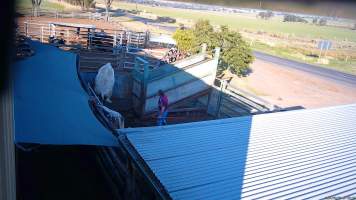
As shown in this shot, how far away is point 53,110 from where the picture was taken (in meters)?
6.14

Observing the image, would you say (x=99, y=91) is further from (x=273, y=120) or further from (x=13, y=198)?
(x=13, y=198)

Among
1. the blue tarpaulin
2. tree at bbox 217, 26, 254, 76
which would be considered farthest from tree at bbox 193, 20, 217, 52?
the blue tarpaulin

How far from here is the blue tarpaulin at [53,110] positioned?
5430 mm

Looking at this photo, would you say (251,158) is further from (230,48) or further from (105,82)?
(230,48)

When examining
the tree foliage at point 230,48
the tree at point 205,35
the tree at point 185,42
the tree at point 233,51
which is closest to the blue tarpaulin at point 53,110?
the tree at point 185,42

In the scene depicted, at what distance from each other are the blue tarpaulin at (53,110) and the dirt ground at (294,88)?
38.2ft

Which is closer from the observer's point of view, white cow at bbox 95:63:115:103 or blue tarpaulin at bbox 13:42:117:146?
blue tarpaulin at bbox 13:42:117:146

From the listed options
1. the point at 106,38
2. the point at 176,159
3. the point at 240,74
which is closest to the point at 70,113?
the point at 176,159

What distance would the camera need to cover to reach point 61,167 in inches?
271

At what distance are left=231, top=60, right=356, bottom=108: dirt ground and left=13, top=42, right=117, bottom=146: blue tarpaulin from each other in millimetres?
11645

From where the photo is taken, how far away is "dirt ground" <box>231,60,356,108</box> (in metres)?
17.7

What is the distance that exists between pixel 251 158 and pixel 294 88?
1675 cm

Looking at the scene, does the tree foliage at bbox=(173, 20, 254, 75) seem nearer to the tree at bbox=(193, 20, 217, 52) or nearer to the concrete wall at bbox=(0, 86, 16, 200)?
the tree at bbox=(193, 20, 217, 52)

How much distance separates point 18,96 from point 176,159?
357 cm
